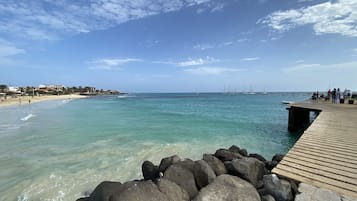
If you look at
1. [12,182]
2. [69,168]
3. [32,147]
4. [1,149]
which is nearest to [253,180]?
[69,168]

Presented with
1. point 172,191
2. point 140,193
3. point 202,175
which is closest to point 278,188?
point 202,175

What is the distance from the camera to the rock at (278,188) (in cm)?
362

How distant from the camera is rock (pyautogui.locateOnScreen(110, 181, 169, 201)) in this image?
3215 millimetres

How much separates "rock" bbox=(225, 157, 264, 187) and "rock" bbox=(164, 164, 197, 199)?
39.3 inches

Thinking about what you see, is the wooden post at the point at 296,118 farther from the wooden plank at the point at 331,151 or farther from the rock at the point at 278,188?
Answer: the rock at the point at 278,188

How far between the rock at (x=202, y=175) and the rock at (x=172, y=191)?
687 millimetres

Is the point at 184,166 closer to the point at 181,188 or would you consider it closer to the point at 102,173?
the point at 181,188

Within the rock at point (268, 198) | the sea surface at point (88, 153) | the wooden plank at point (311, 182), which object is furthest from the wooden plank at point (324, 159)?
the sea surface at point (88, 153)

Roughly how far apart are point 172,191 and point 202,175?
103 cm

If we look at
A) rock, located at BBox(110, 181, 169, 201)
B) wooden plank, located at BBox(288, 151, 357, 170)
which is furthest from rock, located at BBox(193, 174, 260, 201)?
wooden plank, located at BBox(288, 151, 357, 170)

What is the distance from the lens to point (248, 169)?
4.51 meters

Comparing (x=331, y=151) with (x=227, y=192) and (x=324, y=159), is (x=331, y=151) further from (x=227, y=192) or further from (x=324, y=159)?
(x=227, y=192)

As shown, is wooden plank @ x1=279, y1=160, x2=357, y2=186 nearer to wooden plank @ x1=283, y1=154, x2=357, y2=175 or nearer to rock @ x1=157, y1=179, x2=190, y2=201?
wooden plank @ x1=283, y1=154, x2=357, y2=175

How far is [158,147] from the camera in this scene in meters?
10.7
